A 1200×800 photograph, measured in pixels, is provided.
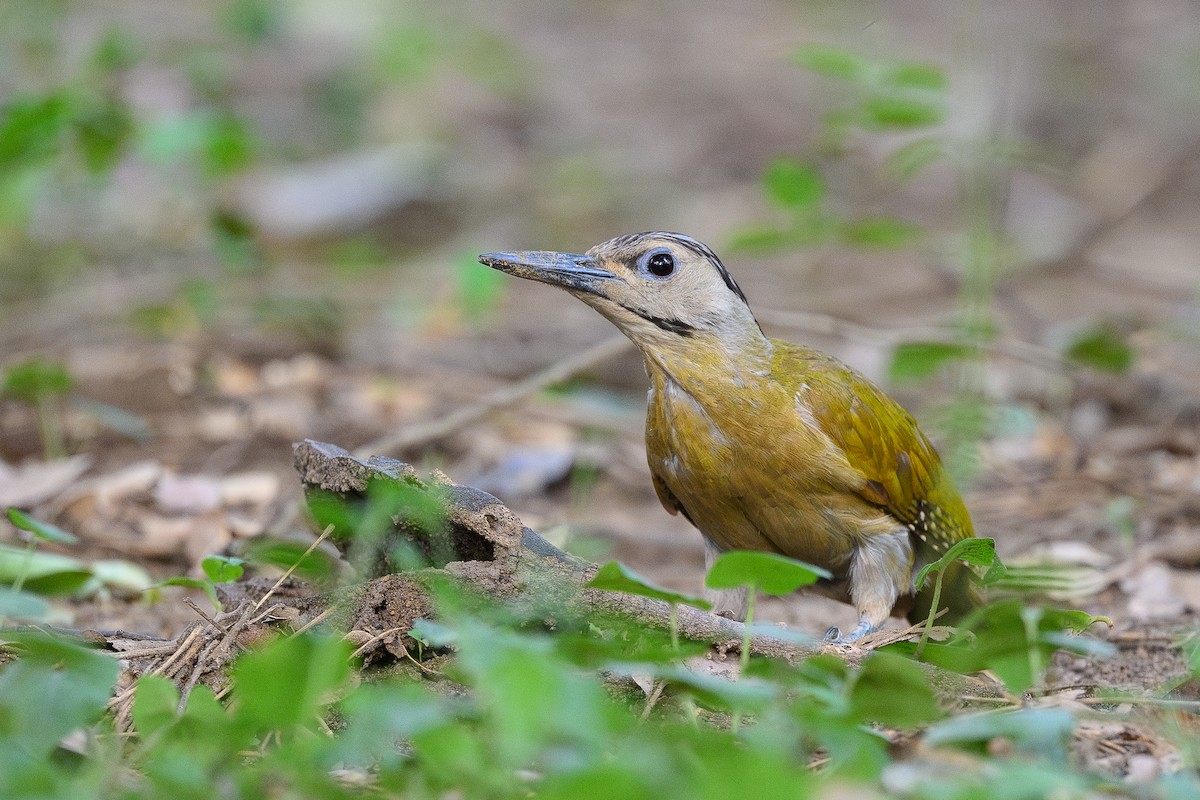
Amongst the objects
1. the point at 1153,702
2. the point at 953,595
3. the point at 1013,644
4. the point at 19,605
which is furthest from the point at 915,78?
the point at 19,605

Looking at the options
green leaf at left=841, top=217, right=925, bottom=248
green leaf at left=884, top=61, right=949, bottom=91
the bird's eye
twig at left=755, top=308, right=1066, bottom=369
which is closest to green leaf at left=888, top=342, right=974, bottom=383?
twig at left=755, top=308, right=1066, bottom=369

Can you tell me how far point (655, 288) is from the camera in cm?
458

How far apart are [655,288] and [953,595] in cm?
159

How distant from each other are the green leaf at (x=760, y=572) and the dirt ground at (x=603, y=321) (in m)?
0.91

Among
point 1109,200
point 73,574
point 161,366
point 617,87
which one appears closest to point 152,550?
point 73,574

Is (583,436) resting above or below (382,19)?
below

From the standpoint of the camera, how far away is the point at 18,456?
21.3ft

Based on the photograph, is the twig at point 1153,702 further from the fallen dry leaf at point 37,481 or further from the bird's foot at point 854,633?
the fallen dry leaf at point 37,481

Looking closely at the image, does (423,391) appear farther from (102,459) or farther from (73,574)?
(73,574)

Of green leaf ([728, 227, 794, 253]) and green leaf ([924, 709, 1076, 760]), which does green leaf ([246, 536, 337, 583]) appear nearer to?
green leaf ([924, 709, 1076, 760])

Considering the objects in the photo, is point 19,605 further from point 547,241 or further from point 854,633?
point 547,241

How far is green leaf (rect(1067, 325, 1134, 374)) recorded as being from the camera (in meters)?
7.17

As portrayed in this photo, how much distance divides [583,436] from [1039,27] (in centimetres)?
1219

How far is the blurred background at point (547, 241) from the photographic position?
6.34 meters
